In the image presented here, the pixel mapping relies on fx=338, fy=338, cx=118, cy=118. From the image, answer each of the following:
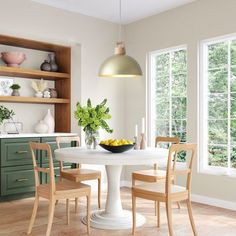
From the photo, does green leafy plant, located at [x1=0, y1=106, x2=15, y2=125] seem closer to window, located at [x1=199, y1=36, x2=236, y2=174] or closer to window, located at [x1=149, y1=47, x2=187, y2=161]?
window, located at [x1=149, y1=47, x2=187, y2=161]

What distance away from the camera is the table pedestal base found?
3.33m

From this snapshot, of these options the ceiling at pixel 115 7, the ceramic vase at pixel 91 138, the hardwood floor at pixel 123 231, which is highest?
the ceiling at pixel 115 7

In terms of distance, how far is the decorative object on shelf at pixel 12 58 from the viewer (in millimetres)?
4653

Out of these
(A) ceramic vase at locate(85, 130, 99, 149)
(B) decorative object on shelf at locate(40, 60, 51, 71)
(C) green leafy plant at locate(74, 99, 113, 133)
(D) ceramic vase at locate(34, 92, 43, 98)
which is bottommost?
(A) ceramic vase at locate(85, 130, 99, 149)

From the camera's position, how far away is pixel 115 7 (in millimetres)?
4848

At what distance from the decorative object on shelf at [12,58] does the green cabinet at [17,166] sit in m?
1.09

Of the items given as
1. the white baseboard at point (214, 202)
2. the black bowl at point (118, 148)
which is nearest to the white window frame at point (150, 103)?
the white baseboard at point (214, 202)

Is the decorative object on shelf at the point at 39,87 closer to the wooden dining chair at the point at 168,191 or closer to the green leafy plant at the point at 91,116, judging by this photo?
the green leafy plant at the point at 91,116

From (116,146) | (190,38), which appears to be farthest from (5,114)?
(190,38)

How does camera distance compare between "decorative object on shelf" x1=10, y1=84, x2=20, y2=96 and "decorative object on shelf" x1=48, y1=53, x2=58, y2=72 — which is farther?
"decorative object on shelf" x1=48, y1=53, x2=58, y2=72

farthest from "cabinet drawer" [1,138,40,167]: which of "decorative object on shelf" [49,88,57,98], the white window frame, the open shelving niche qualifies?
the white window frame

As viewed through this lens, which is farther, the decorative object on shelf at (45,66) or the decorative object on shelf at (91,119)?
the decorative object on shelf at (45,66)

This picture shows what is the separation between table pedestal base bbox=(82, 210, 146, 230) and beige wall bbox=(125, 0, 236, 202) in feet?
4.08

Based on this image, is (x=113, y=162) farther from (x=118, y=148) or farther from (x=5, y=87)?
(x=5, y=87)
